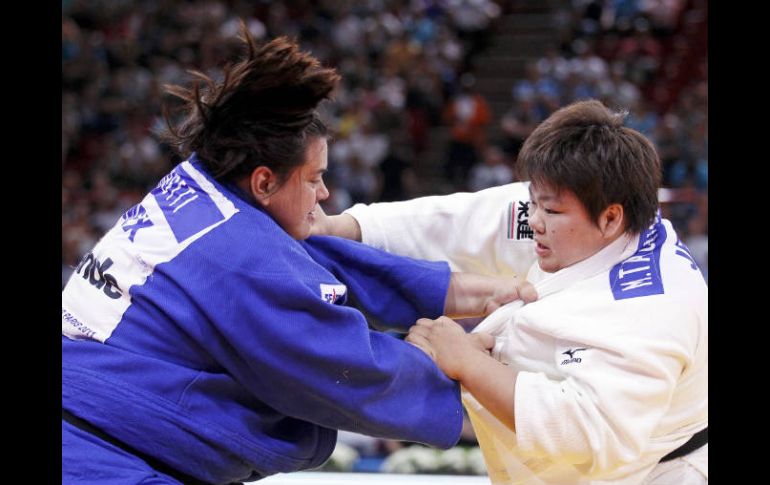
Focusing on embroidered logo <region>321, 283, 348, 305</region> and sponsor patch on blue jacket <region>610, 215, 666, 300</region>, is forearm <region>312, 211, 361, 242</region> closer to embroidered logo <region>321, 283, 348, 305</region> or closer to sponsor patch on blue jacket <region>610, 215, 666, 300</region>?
embroidered logo <region>321, 283, 348, 305</region>

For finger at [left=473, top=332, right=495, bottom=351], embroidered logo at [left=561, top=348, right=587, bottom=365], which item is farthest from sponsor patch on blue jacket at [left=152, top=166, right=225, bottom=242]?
embroidered logo at [left=561, top=348, right=587, bottom=365]

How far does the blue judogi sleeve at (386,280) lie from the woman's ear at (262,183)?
0.27m

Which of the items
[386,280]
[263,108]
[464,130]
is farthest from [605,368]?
[464,130]

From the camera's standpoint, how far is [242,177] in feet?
6.10

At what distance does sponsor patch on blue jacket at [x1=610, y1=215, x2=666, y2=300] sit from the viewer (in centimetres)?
185

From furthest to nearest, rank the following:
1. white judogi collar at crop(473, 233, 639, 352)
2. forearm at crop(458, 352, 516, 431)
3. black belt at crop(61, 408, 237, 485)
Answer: white judogi collar at crop(473, 233, 639, 352) → forearm at crop(458, 352, 516, 431) → black belt at crop(61, 408, 237, 485)

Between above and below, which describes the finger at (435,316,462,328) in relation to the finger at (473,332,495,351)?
above

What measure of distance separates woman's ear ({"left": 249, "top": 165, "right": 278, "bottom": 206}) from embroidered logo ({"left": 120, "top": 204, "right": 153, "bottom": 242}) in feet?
0.73

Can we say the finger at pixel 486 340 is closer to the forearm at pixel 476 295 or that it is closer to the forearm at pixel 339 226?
the forearm at pixel 476 295

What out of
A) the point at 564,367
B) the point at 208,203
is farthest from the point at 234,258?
the point at 564,367

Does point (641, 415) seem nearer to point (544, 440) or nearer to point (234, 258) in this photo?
point (544, 440)

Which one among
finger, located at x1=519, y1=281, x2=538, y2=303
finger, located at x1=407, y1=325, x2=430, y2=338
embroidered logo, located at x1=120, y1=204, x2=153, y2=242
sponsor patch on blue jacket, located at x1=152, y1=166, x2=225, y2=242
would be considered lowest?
finger, located at x1=407, y1=325, x2=430, y2=338
